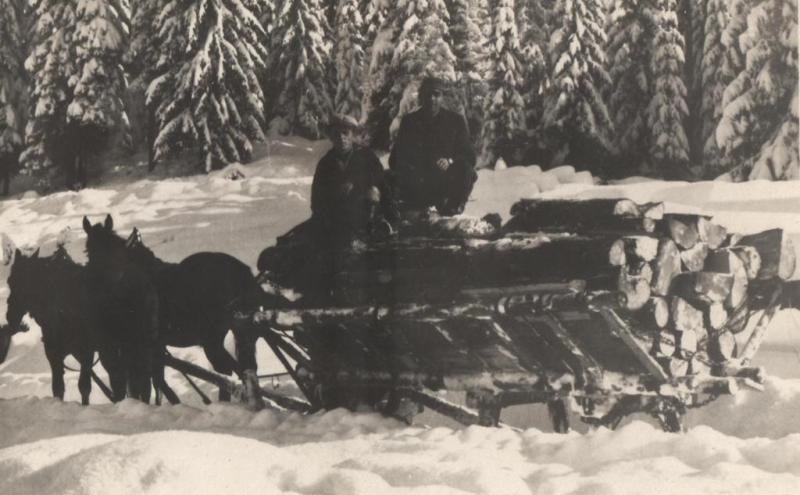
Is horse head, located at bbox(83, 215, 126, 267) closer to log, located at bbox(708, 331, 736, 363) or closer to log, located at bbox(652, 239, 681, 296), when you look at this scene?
log, located at bbox(652, 239, 681, 296)

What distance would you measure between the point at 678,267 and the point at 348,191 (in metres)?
2.30

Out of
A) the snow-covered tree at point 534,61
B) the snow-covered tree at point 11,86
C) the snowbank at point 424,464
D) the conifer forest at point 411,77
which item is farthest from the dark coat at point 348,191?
the snow-covered tree at point 11,86

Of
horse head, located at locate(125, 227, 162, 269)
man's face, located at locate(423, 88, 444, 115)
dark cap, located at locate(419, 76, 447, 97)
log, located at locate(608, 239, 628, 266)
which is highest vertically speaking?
dark cap, located at locate(419, 76, 447, 97)

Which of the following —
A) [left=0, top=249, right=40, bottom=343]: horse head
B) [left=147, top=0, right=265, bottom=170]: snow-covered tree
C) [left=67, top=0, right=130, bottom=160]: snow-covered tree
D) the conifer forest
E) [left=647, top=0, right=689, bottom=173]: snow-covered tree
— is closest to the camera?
the conifer forest

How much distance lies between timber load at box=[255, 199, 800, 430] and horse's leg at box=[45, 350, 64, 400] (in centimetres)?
233

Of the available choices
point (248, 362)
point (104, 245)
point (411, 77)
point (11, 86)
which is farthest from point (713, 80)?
point (11, 86)

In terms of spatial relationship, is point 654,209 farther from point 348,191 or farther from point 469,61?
point 348,191

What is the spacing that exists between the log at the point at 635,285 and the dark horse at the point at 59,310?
4069mm

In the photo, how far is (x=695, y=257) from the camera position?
15.5ft

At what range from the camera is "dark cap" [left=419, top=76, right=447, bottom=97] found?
19.5ft

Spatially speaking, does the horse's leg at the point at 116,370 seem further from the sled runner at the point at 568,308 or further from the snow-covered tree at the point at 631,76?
the snow-covered tree at the point at 631,76

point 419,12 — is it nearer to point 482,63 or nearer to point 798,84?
point 482,63

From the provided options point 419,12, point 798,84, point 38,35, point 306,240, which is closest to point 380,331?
point 306,240

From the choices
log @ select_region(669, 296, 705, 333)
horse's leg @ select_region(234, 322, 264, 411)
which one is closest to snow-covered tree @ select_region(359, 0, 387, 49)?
horse's leg @ select_region(234, 322, 264, 411)
